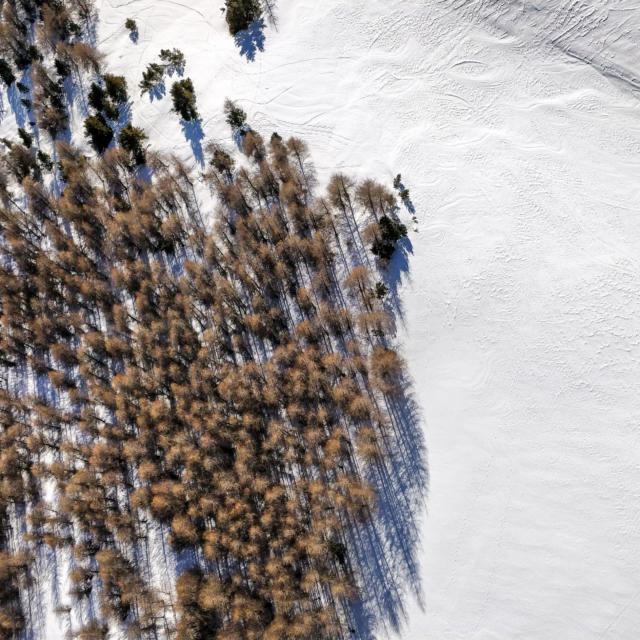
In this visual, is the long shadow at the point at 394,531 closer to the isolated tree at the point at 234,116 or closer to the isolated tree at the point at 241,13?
the isolated tree at the point at 234,116

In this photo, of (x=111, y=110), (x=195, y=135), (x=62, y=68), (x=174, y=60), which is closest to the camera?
(x=195, y=135)

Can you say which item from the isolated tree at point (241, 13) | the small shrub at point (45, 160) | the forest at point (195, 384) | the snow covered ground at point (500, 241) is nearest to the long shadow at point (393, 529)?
the forest at point (195, 384)

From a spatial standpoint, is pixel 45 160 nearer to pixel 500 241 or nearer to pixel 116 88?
pixel 116 88

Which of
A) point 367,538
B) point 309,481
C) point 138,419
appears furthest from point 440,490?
point 138,419

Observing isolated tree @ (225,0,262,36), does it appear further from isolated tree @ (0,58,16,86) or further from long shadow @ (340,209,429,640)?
long shadow @ (340,209,429,640)

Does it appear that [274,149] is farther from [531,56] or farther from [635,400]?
[635,400]

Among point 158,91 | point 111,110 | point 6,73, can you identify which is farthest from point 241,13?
point 6,73
